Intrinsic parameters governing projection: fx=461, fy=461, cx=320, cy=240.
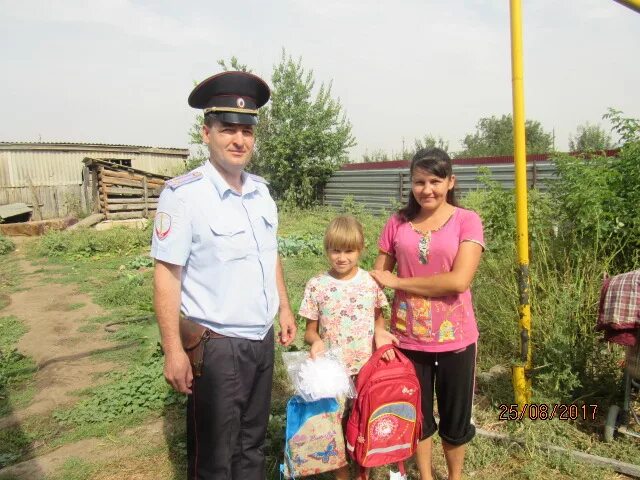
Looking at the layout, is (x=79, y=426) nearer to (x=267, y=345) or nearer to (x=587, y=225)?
(x=267, y=345)

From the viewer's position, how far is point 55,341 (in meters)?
5.58

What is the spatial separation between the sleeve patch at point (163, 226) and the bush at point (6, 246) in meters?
12.8

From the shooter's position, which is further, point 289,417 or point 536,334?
point 536,334

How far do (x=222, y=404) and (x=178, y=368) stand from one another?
0.28 metres

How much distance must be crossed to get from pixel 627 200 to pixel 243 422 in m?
3.46

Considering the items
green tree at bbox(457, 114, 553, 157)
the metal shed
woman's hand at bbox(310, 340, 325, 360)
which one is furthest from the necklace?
green tree at bbox(457, 114, 553, 157)

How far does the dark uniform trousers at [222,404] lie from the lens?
6.62 ft

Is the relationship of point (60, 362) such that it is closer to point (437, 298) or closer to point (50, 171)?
point (437, 298)

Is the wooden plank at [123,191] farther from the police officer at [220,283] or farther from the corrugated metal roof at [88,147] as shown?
the police officer at [220,283]

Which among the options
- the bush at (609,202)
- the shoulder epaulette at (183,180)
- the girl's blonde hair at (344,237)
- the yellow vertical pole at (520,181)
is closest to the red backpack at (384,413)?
the girl's blonde hair at (344,237)

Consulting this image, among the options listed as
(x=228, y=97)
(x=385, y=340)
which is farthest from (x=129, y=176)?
(x=385, y=340)

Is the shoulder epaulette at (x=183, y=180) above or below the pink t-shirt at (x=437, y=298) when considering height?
above

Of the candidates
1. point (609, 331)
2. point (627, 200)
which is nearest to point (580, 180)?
point (627, 200)

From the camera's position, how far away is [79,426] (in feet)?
11.5
